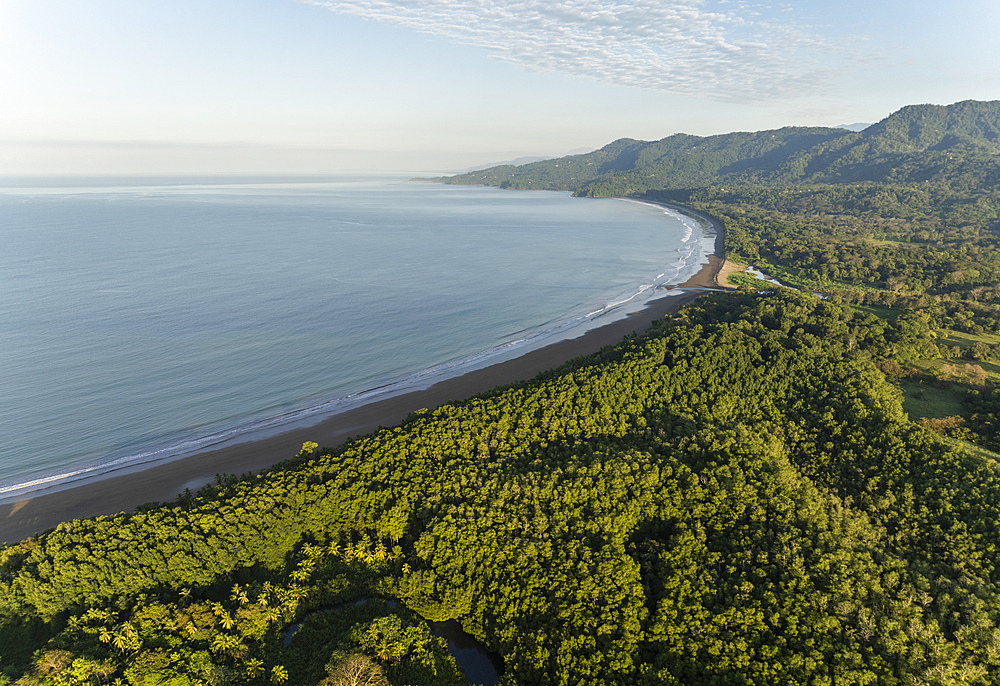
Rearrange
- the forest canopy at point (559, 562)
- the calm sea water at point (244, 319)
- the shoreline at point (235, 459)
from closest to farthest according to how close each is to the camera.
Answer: the forest canopy at point (559, 562) → the shoreline at point (235, 459) → the calm sea water at point (244, 319)

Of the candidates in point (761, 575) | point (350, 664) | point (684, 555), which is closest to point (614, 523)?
point (684, 555)

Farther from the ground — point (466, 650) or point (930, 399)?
point (930, 399)

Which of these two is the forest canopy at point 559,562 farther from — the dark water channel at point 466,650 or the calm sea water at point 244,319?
the calm sea water at point 244,319

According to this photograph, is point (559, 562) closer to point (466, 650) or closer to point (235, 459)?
point (466, 650)

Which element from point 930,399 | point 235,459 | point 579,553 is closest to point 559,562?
point 579,553

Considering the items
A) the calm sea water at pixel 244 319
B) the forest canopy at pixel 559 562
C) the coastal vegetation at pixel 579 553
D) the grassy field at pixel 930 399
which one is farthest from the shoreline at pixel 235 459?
the grassy field at pixel 930 399

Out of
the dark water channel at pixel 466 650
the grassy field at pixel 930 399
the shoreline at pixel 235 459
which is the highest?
the grassy field at pixel 930 399
